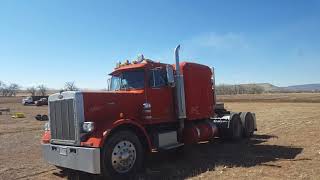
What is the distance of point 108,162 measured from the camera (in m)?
10.2

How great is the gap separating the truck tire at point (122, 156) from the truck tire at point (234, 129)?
627cm

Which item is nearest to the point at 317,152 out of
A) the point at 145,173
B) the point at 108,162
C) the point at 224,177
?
the point at 224,177

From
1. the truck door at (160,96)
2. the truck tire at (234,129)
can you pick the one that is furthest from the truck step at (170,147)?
the truck tire at (234,129)

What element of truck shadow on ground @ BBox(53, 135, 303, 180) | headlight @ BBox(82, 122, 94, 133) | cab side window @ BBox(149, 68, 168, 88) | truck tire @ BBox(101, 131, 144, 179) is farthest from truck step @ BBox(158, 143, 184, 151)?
headlight @ BBox(82, 122, 94, 133)

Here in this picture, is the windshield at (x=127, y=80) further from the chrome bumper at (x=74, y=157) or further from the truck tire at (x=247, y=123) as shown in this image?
the truck tire at (x=247, y=123)

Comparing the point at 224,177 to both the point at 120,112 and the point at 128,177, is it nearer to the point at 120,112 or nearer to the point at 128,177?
the point at 128,177

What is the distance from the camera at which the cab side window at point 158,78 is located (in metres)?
12.4

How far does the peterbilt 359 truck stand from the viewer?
10.4 meters

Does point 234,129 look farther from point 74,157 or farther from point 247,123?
point 74,157

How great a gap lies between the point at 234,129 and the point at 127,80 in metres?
6.04

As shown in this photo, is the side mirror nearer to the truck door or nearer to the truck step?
the truck door

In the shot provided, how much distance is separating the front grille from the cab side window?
2.69 meters

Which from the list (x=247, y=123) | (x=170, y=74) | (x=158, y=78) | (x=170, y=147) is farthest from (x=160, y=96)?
(x=247, y=123)

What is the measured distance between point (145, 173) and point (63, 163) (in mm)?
2136
